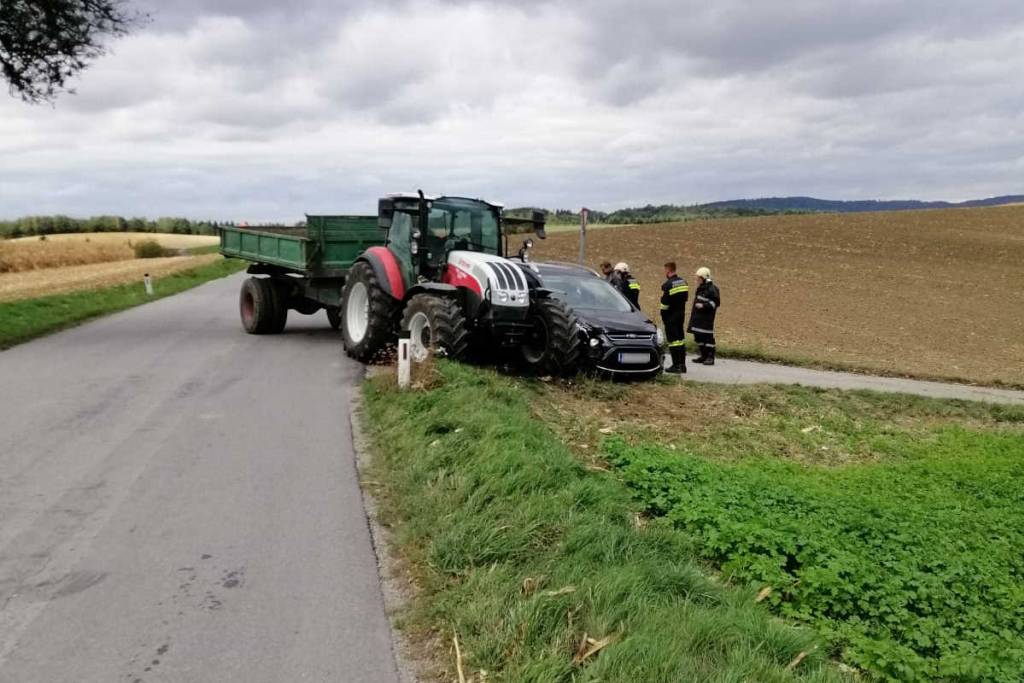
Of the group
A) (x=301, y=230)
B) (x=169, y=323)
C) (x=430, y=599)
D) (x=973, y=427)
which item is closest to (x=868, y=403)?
(x=973, y=427)

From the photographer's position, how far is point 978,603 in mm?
5586

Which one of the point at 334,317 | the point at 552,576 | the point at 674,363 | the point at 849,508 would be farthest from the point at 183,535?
the point at 334,317

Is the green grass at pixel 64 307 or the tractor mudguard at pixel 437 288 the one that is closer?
the tractor mudguard at pixel 437 288

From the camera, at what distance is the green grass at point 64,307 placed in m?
15.1

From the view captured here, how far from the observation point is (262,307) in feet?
48.6

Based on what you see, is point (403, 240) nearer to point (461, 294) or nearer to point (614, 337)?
point (461, 294)

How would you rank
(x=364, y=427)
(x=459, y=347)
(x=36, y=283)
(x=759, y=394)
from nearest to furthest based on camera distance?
(x=364, y=427), (x=459, y=347), (x=759, y=394), (x=36, y=283)

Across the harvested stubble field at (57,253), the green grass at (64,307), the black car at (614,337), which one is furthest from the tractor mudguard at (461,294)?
the harvested stubble field at (57,253)

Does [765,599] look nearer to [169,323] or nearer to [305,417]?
[305,417]

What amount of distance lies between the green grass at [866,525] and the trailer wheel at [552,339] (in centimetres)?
203

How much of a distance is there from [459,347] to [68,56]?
11208 millimetres

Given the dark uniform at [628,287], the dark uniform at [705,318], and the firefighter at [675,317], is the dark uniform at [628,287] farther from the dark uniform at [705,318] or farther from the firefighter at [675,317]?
the dark uniform at [705,318]

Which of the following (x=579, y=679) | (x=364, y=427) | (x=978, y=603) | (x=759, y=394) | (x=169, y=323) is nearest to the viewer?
(x=579, y=679)

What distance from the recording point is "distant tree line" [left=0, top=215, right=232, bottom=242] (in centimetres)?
6475
